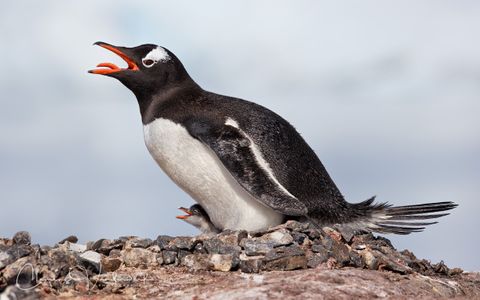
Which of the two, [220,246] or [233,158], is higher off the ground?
[233,158]

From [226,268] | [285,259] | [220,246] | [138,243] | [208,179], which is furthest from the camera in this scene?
[208,179]

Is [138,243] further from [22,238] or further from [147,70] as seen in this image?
[147,70]

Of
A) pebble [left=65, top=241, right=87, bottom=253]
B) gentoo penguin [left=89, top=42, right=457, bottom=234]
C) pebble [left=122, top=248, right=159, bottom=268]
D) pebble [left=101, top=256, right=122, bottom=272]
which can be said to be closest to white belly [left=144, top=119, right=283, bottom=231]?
gentoo penguin [left=89, top=42, right=457, bottom=234]

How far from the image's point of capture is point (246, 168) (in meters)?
7.82

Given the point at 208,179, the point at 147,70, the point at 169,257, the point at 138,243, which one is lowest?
the point at 169,257

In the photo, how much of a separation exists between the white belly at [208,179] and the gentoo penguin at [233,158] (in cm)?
1

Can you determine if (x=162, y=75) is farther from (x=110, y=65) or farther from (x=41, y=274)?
(x=41, y=274)

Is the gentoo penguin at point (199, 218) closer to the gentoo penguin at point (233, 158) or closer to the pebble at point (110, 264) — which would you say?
the gentoo penguin at point (233, 158)

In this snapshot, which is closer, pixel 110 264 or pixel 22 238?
pixel 110 264

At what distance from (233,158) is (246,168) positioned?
17 cm

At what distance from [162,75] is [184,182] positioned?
130 cm

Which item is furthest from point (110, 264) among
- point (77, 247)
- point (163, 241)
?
point (77, 247)

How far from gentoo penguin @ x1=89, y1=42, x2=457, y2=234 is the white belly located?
1cm

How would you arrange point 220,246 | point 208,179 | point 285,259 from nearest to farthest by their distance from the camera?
point 285,259 → point 220,246 → point 208,179
